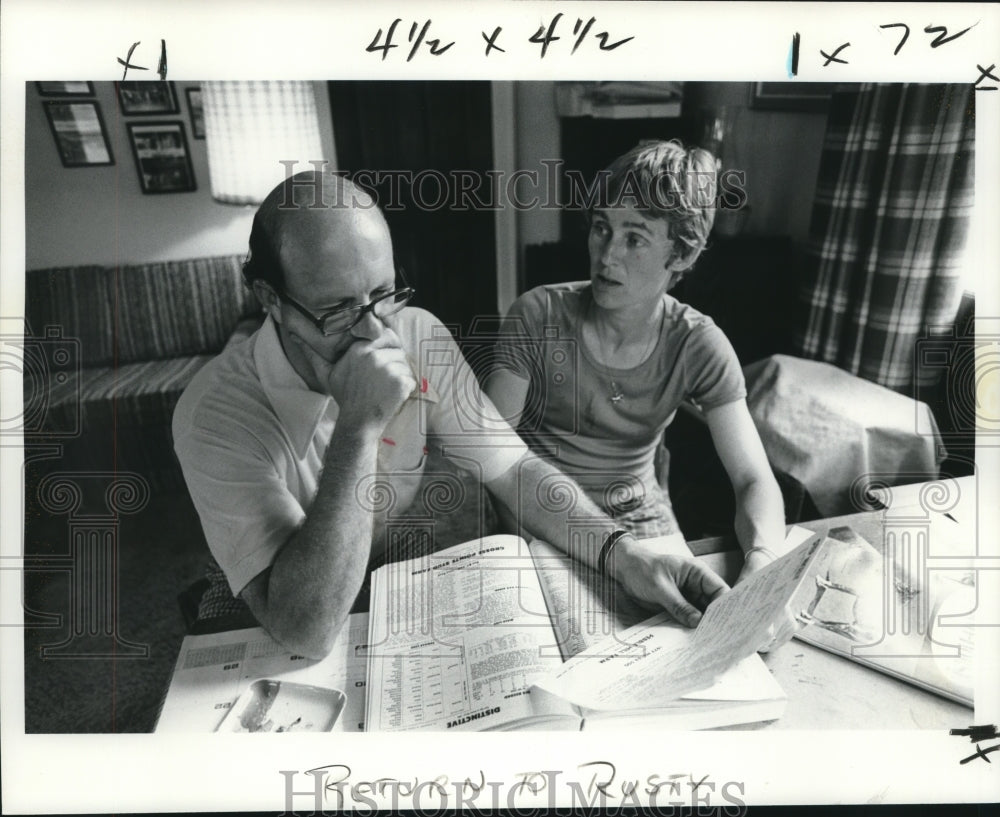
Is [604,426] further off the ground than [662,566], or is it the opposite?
[604,426]

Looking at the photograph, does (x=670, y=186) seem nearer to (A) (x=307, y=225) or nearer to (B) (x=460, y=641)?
(A) (x=307, y=225)

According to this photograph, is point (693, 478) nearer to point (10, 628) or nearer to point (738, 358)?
point (738, 358)

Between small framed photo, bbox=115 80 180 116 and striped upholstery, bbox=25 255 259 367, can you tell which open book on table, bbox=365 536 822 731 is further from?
small framed photo, bbox=115 80 180 116

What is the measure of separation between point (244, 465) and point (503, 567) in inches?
12.1

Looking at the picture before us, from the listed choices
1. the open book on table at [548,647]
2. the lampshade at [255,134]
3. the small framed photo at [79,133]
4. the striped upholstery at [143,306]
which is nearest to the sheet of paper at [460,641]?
the open book on table at [548,647]

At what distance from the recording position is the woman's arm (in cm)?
83

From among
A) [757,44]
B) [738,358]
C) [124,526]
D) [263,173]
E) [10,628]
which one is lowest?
[10,628]

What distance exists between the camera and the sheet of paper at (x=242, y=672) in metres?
0.81

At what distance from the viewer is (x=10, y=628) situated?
0.86m

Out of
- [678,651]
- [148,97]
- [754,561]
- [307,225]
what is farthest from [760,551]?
[148,97]

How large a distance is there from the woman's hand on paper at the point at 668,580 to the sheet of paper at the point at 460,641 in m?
0.10

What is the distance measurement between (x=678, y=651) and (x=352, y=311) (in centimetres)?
50

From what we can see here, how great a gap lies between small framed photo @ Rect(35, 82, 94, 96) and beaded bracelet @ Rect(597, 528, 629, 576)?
0.75 m

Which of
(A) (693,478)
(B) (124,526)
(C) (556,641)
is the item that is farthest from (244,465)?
(A) (693,478)
